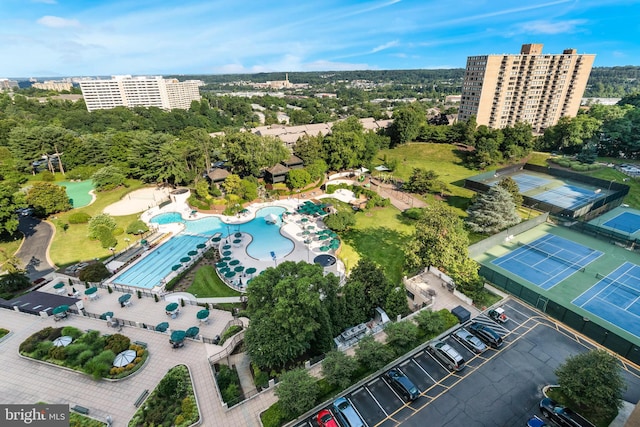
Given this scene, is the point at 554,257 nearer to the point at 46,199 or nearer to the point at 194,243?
the point at 194,243

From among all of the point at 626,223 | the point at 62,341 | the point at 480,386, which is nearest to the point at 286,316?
the point at 480,386

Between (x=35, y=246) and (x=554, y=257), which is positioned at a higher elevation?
(x=35, y=246)

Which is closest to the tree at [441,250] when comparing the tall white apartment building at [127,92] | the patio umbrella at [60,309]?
the patio umbrella at [60,309]

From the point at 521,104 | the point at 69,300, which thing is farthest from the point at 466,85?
the point at 69,300

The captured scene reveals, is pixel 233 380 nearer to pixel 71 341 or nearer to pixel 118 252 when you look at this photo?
pixel 71 341

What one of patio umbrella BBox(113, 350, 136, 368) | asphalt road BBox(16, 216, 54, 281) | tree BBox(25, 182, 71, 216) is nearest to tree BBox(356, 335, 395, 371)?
patio umbrella BBox(113, 350, 136, 368)

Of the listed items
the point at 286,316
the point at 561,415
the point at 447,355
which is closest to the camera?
the point at 561,415

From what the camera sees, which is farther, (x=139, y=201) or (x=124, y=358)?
(x=139, y=201)

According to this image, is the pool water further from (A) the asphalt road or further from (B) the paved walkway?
(B) the paved walkway
